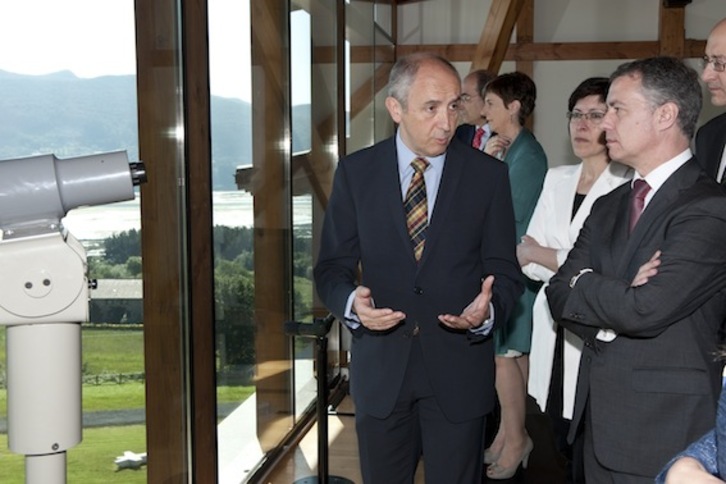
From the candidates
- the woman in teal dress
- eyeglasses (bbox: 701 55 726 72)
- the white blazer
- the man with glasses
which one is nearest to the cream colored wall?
the man with glasses

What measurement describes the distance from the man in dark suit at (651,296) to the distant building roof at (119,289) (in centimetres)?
120

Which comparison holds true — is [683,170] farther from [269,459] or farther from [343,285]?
[269,459]

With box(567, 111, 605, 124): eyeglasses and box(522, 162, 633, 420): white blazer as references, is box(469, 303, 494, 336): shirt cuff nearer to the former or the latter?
box(522, 162, 633, 420): white blazer

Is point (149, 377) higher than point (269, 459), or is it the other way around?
point (149, 377)

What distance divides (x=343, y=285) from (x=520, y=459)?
2092mm

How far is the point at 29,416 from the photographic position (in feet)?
4.51

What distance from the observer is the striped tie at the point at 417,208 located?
2.44 meters

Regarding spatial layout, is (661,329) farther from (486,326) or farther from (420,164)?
(420,164)

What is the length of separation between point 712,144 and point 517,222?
3.44ft

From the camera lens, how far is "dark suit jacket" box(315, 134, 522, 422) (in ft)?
7.90

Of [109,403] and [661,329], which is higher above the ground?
[661,329]

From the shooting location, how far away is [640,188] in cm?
229

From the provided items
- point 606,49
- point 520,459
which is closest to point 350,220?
point 520,459

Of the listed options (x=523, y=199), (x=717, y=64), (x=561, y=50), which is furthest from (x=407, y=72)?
(x=561, y=50)
